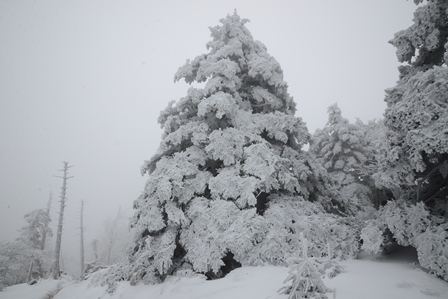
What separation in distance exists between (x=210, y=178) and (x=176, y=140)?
216 centimetres

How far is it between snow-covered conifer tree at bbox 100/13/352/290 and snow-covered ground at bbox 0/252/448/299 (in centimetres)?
44

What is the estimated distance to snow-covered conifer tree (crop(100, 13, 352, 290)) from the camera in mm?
7211

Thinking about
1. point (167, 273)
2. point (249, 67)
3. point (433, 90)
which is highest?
point (249, 67)

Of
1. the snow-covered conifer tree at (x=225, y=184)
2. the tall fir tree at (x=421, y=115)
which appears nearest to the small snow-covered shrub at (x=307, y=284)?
the snow-covered conifer tree at (x=225, y=184)

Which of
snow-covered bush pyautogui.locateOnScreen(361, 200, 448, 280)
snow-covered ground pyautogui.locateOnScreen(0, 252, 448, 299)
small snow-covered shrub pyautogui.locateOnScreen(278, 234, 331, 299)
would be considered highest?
snow-covered bush pyautogui.locateOnScreen(361, 200, 448, 280)

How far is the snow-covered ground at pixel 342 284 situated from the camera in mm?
4336

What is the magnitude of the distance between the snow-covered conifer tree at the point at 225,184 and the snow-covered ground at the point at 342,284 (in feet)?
1.45

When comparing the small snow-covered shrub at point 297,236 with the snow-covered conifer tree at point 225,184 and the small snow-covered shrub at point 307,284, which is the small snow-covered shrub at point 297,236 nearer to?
the snow-covered conifer tree at point 225,184

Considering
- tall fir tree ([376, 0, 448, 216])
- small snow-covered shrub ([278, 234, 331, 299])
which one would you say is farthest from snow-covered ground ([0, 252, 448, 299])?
tall fir tree ([376, 0, 448, 216])

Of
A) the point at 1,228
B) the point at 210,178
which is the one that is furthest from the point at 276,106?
the point at 1,228

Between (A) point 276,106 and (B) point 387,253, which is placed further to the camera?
(A) point 276,106

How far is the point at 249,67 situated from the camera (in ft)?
36.3

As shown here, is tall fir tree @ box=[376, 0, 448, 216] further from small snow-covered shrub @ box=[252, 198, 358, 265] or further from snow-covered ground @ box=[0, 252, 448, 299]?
small snow-covered shrub @ box=[252, 198, 358, 265]

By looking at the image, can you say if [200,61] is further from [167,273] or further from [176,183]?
[167,273]
